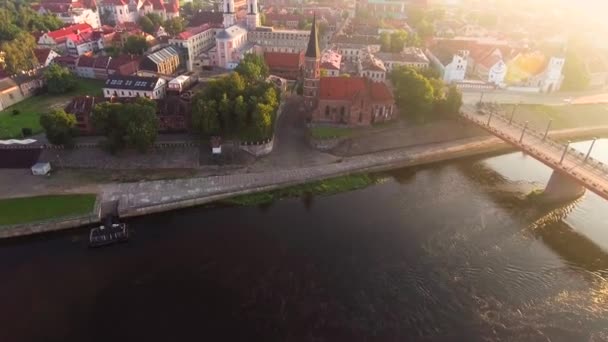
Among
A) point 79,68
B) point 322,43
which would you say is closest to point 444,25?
point 322,43

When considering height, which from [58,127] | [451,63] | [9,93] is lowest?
[9,93]

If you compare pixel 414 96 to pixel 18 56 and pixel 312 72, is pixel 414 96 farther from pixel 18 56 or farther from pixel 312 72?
pixel 18 56

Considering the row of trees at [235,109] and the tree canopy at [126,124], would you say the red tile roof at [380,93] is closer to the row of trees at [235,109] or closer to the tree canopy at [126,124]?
the row of trees at [235,109]

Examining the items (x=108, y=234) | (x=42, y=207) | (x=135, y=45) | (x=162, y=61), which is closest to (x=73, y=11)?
(x=135, y=45)

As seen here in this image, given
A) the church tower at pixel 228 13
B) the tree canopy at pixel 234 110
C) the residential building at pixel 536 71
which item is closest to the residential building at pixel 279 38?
the church tower at pixel 228 13

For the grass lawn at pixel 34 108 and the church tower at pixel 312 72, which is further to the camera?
the church tower at pixel 312 72

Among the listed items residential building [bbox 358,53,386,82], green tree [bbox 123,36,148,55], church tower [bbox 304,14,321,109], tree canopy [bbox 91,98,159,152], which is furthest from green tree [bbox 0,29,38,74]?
residential building [bbox 358,53,386,82]

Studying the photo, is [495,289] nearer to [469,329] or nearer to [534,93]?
[469,329]

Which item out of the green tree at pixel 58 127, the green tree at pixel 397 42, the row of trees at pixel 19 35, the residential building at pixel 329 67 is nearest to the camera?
the green tree at pixel 58 127
